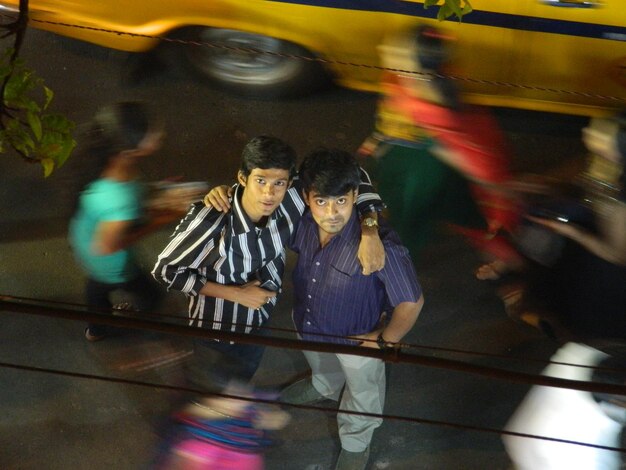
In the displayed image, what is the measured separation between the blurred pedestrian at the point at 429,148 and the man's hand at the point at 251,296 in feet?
2.84

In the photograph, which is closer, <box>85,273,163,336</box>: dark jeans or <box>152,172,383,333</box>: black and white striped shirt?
<box>152,172,383,333</box>: black and white striped shirt

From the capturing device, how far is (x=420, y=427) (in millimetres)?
4348

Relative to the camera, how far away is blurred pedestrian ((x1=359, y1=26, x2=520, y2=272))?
142 inches

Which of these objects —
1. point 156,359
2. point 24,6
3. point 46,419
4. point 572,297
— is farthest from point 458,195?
point 46,419

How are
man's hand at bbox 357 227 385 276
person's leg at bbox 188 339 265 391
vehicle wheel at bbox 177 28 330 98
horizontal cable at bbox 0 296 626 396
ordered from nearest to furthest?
horizontal cable at bbox 0 296 626 396, man's hand at bbox 357 227 385 276, person's leg at bbox 188 339 265 391, vehicle wheel at bbox 177 28 330 98

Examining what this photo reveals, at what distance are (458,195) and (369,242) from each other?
1066 mm

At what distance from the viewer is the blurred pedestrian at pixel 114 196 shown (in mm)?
3443

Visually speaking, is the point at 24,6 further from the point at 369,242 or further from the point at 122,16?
the point at 122,16

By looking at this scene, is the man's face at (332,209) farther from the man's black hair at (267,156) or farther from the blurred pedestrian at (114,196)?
the blurred pedestrian at (114,196)

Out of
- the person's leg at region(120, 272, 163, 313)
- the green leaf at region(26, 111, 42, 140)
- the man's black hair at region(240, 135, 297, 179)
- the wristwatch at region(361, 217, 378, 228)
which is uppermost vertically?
the green leaf at region(26, 111, 42, 140)

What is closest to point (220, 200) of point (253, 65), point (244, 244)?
point (244, 244)

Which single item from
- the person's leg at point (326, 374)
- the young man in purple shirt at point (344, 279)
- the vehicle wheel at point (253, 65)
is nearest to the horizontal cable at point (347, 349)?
the young man in purple shirt at point (344, 279)

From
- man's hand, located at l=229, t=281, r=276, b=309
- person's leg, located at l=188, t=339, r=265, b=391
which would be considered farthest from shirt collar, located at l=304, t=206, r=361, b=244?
person's leg, located at l=188, t=339, r=265, b=391

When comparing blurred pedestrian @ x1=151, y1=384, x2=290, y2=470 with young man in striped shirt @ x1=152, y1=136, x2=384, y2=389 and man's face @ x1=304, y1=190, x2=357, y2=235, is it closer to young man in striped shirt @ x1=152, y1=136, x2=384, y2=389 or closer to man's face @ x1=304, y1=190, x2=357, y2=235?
young man in striped shirt @ x1=152, y1=136, x2=384, y2=389
